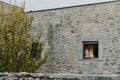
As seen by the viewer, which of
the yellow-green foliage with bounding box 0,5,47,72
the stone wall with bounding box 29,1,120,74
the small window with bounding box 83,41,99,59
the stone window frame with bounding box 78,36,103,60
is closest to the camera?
the yellow-green foliage with bounding box 0,5,47,72

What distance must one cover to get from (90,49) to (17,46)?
3259 millimetres

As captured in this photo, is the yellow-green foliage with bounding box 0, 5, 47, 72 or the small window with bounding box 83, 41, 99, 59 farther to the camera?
the small window with bounding box 83, 41, 99, 59

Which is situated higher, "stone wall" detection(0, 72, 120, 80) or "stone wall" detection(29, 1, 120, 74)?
"stone wall" detection(29, 1, 120, 74)

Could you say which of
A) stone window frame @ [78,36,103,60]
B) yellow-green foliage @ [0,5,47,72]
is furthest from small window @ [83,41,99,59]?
yellow-green foliage @ [0,5,47,72]

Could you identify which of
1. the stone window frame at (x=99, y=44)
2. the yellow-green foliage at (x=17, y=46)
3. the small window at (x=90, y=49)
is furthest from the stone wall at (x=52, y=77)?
the small window at (x=90, y=49)

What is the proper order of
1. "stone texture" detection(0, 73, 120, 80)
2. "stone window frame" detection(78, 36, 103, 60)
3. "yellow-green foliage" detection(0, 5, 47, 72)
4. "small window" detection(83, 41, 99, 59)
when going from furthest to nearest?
"small window" detection(83, 41, 99, 59)
"stone window frame" detection(78, 36, 103, 60)
"yellow-green foliage" detection(0, 5, 47, 72)
"stone texture" detection(0, 73, 120, 80)

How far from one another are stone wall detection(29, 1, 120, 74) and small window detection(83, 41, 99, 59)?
0.23 meters

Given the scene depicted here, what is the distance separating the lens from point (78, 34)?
1455 centimetres

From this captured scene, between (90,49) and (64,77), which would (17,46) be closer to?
(90,49)

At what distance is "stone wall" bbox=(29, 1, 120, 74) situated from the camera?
44.9 feet

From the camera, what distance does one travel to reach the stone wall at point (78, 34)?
13.7 meters

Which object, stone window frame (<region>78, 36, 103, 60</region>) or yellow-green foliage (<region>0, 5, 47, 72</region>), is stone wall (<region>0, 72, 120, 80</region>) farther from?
stone window frame (<region>78, 36, 103, 60</region>)

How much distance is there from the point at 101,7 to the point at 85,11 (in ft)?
2.57

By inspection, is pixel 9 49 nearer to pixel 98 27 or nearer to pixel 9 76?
A: pixel 98 27
